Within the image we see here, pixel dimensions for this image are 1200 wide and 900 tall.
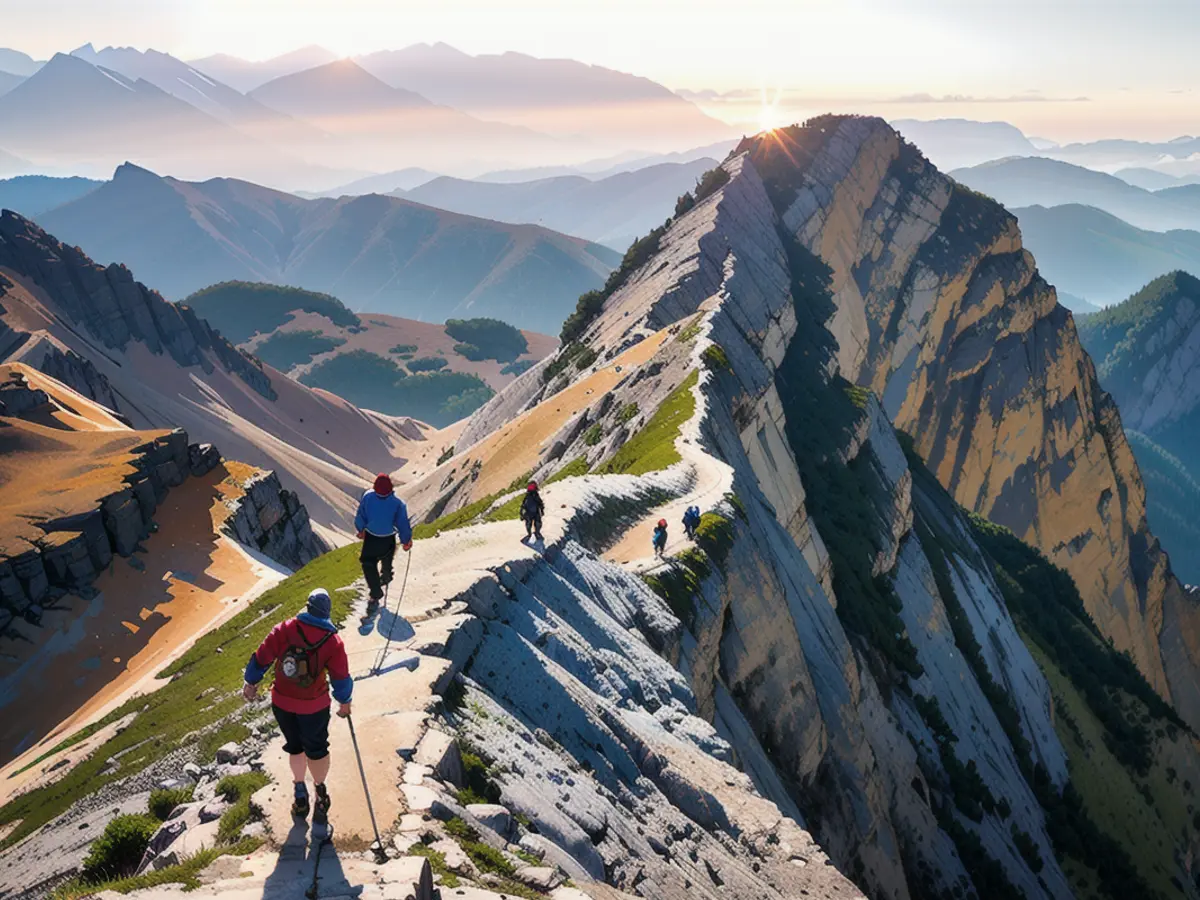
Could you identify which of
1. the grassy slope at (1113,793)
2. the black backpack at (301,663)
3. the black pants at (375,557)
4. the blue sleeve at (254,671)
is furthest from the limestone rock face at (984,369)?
the black backpack at (301,663)

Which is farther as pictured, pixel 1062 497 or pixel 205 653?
pixel 1062 497

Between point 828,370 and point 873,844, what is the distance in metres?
49.4

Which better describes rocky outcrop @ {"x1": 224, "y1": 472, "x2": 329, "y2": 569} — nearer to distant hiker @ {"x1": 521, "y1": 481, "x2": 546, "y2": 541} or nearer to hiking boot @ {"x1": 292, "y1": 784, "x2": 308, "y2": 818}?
distant hiker @ {"x1": 521, "y1": 481, "x2": 546, "y2": 541}

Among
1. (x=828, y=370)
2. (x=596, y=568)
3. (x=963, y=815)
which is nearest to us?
(x=596, y=568)

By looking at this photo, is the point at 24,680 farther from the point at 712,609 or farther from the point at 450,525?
the point at 712,609

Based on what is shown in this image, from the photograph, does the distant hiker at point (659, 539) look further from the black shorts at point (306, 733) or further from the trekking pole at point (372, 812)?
the black shorts at point (306, 733)

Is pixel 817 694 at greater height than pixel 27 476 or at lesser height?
greater

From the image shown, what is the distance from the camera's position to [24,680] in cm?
4406

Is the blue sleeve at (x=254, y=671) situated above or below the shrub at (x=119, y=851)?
above

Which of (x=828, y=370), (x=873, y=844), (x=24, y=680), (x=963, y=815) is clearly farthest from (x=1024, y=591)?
(x=24, y=680)

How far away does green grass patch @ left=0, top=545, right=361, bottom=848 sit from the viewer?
21.1m

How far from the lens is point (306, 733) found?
42.9 feet

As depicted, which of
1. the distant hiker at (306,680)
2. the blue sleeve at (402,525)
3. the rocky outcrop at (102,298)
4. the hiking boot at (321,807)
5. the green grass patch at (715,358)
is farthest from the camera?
the rocky outcrop at (102,298)

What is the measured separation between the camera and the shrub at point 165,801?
15.2 metres
